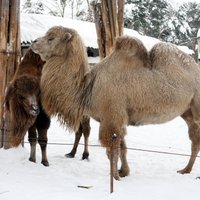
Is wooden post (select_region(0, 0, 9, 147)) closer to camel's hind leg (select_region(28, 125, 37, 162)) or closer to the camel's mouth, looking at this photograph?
camel's hind leg (select_region(28, 125, 37, 162))

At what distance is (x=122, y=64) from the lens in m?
5.66

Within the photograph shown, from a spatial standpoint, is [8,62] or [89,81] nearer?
[89,81]

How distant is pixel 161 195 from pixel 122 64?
1897mm

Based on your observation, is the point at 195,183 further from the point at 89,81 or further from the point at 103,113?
the point at 89,81

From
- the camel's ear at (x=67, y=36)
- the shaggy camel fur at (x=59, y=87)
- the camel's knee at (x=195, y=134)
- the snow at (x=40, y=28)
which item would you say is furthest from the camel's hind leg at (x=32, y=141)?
the snow at (x=40, y=28)

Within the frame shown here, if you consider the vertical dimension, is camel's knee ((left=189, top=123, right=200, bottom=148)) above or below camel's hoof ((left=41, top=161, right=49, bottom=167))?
above

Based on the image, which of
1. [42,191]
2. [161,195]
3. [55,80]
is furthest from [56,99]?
[161,195]

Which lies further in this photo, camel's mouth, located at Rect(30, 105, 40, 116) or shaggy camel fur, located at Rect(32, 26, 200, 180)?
camel's mouth, located at Rect(30, 105, 40, 116)

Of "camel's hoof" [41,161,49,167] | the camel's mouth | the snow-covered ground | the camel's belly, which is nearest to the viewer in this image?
the snow-covered ground

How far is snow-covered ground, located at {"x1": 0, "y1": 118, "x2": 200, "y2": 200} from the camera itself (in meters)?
4.70

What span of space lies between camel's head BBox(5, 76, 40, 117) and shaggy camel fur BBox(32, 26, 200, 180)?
0.21m

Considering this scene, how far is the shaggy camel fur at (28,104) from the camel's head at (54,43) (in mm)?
483

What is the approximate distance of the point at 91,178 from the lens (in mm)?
5668

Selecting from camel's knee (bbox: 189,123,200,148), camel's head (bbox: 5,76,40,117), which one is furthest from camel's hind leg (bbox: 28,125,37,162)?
camel's knee (bbox: 189,123,200,148)
